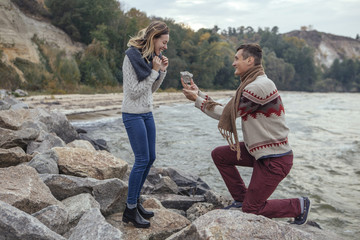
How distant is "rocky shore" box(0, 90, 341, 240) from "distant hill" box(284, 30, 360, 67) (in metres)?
111

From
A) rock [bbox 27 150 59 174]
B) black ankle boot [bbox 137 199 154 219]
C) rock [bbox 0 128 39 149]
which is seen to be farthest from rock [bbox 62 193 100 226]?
rock [bbox 0 128 39 149]

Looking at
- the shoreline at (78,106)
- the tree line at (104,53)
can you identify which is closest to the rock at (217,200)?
the shoreline at (78,106)

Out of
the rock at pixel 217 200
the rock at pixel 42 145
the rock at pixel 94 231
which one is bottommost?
the rock at pixel 217 200

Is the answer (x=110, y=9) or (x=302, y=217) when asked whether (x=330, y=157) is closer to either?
(x=302, y=217)

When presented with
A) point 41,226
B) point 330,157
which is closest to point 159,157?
point 330,157

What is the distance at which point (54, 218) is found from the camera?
260 centimetres

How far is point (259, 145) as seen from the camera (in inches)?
125

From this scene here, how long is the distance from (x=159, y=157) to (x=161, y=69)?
540cm

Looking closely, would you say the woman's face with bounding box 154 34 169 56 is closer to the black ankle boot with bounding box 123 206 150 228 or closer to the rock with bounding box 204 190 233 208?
the black ankle boot with bounding box 123 206 150 228

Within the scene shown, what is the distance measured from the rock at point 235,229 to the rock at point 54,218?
98 centimetres

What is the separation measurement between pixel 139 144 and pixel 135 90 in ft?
1.60

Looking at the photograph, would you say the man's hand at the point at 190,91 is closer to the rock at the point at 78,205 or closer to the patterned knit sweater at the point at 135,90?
the patterned knit sweater at the point at 135,90

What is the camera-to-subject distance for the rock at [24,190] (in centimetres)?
271

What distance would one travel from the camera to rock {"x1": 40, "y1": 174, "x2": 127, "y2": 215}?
3.39m
